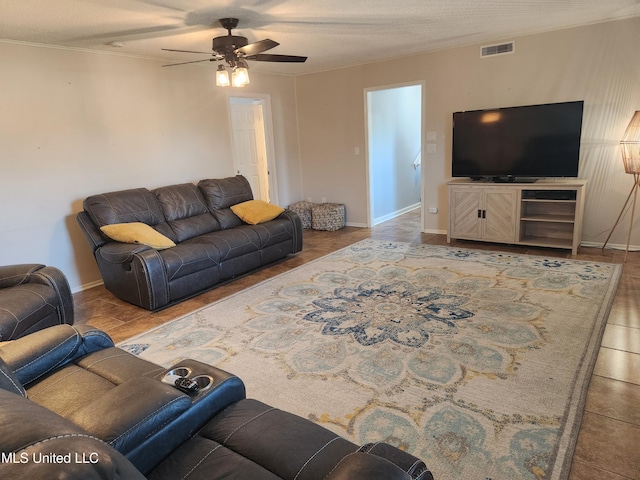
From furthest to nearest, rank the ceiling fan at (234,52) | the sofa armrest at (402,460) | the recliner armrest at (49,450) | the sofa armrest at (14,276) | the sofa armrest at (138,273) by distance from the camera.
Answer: the sofa armrest at (138,273), the ceiling fan at (234,52), the sofa armrest at (14,276), the sofa armrest at (402,460), the recliner armrest at (49,450)

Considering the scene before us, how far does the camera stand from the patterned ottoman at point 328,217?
6.42 metres

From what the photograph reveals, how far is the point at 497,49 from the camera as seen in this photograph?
496 cm

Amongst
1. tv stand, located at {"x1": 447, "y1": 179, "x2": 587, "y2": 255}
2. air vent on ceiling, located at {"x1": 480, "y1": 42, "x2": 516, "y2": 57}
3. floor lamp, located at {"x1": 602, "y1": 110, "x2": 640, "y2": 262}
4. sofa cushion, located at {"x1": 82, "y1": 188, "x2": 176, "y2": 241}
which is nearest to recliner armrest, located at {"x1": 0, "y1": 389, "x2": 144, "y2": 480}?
sofa cushion, located at {"x1": 82, "y1": 188, "x2": 176, "y2": 241}

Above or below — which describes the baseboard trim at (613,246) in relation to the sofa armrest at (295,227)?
below

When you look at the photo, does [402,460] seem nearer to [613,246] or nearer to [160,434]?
[160,434]

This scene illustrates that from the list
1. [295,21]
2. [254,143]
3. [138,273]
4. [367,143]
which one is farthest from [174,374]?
[254,143]

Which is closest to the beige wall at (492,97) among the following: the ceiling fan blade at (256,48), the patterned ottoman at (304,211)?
the patterned ottoman at (304,211)

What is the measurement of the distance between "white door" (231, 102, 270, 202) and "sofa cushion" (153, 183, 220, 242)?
1.33m

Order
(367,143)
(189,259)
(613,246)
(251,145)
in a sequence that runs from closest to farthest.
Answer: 1. (189,259)
2. (613,246)
3. (367,143)
4. (251,145)

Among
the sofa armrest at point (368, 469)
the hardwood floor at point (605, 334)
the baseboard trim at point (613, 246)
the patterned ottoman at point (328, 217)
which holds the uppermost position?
the sofa armrest at point (368, 469)

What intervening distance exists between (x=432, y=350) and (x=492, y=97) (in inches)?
148

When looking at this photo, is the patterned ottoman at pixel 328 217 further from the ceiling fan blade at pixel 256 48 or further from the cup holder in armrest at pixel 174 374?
the cup holder in armrest at pixel 174 374

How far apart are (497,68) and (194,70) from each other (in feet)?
12.5

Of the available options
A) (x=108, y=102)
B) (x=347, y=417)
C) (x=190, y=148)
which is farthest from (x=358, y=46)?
(x=347, y=417)
